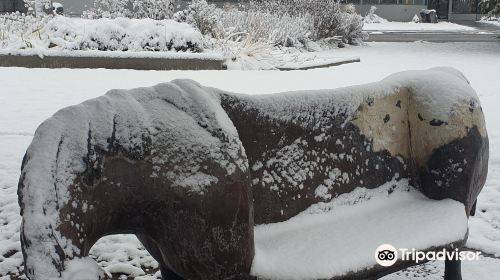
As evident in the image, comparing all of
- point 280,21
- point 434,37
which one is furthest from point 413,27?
point 280,21

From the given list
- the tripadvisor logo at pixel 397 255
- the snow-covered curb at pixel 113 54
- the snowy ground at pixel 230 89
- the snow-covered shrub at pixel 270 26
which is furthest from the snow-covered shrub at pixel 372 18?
the tripadvisor logo at pixel 397 255

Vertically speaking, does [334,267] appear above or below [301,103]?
below

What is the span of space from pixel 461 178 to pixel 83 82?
28.5ft

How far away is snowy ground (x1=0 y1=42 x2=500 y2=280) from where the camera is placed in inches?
163

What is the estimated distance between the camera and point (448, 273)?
3.38m

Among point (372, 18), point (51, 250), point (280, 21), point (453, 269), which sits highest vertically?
point (280, 21)

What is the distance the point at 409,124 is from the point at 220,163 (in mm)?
1432

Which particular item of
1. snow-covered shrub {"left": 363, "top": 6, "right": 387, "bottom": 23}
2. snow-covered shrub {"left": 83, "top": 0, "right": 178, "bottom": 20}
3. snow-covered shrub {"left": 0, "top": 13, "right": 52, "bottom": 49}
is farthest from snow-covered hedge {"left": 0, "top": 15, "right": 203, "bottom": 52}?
snow-covered shrub {"left": 363, "top": 6, "right": 387, "bottom": 23}

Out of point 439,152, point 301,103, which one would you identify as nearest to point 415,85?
point 439,152

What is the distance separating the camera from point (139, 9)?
16984mm

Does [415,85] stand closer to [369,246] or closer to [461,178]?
[461,178]

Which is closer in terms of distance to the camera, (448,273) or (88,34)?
(448,273)

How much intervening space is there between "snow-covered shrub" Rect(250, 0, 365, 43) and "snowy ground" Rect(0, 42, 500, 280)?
1088mm

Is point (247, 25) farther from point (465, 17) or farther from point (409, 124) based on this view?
point (465, 17)
